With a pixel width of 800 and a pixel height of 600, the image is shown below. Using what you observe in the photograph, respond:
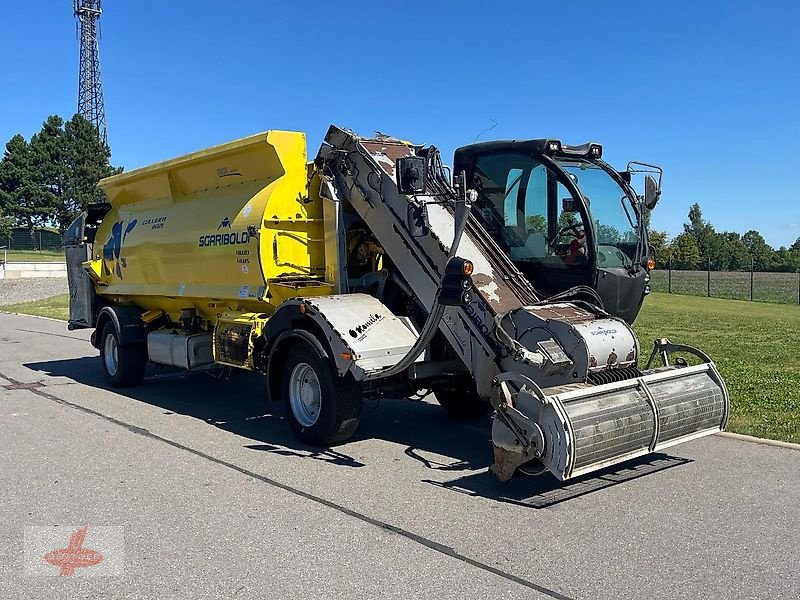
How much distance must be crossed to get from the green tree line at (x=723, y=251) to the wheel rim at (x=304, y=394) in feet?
171

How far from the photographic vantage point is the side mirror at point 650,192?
7.34 metres

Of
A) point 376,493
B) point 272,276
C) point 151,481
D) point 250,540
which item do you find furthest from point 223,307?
point 250,540

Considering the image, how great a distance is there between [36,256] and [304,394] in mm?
57067

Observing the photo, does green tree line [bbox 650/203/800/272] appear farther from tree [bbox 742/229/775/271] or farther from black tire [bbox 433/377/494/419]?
black tire [bbox 433/377/494/419]

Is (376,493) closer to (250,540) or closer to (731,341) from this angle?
(250,540)

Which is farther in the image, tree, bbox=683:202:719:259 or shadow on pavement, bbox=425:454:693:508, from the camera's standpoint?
tree, bbox=683:202:719:259

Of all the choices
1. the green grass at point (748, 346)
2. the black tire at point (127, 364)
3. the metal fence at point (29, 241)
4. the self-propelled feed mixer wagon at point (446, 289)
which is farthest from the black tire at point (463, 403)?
the metal fence at point (29, 241)

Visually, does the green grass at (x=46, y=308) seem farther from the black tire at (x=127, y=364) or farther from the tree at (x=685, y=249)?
the tree at (x=685, y=249)

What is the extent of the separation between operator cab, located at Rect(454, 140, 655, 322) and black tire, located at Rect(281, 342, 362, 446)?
1990 mm

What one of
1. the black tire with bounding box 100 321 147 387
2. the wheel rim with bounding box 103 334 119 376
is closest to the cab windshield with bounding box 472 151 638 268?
the black tire with bounding box 100 321 147 387

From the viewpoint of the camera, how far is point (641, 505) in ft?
18.3

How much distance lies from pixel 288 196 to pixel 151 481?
11.1 ft

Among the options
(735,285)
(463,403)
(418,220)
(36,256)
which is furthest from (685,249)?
(418,220)

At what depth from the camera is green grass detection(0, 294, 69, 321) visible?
25466mm
